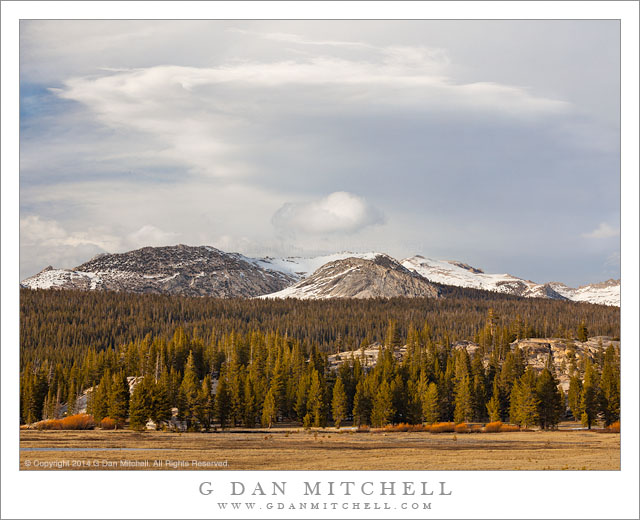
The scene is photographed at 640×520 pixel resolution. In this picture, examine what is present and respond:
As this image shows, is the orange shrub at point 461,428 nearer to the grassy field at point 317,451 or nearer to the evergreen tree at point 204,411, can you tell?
the grassy field at point 317,451

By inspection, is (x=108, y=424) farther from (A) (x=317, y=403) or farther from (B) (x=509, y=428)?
(B) (x=509, y=428)

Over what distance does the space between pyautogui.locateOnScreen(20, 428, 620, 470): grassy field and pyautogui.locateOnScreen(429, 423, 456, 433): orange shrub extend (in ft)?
25.7

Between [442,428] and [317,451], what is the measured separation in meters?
38.5

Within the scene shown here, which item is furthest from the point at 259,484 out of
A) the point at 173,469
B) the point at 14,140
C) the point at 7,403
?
the point at 14,140

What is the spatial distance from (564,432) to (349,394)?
125 ft

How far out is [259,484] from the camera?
48.1m

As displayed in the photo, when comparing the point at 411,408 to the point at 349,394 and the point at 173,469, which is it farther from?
the point at 173,469

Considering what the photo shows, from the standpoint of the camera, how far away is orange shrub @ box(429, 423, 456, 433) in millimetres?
99519

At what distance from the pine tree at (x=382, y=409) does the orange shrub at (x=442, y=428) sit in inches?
260

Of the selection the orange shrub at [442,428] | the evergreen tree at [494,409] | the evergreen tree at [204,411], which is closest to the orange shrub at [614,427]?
the evergreen tree at [494,409]

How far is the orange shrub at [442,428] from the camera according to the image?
327 ft

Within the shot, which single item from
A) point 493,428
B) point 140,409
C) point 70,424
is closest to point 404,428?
point 493,428

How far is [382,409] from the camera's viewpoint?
103750 millimetres

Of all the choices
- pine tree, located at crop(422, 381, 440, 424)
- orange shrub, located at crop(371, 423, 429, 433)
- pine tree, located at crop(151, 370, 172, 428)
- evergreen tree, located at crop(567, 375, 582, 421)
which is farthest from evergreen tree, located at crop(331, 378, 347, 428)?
evergreen tree, located at crop(567, 375, 582, 421)
